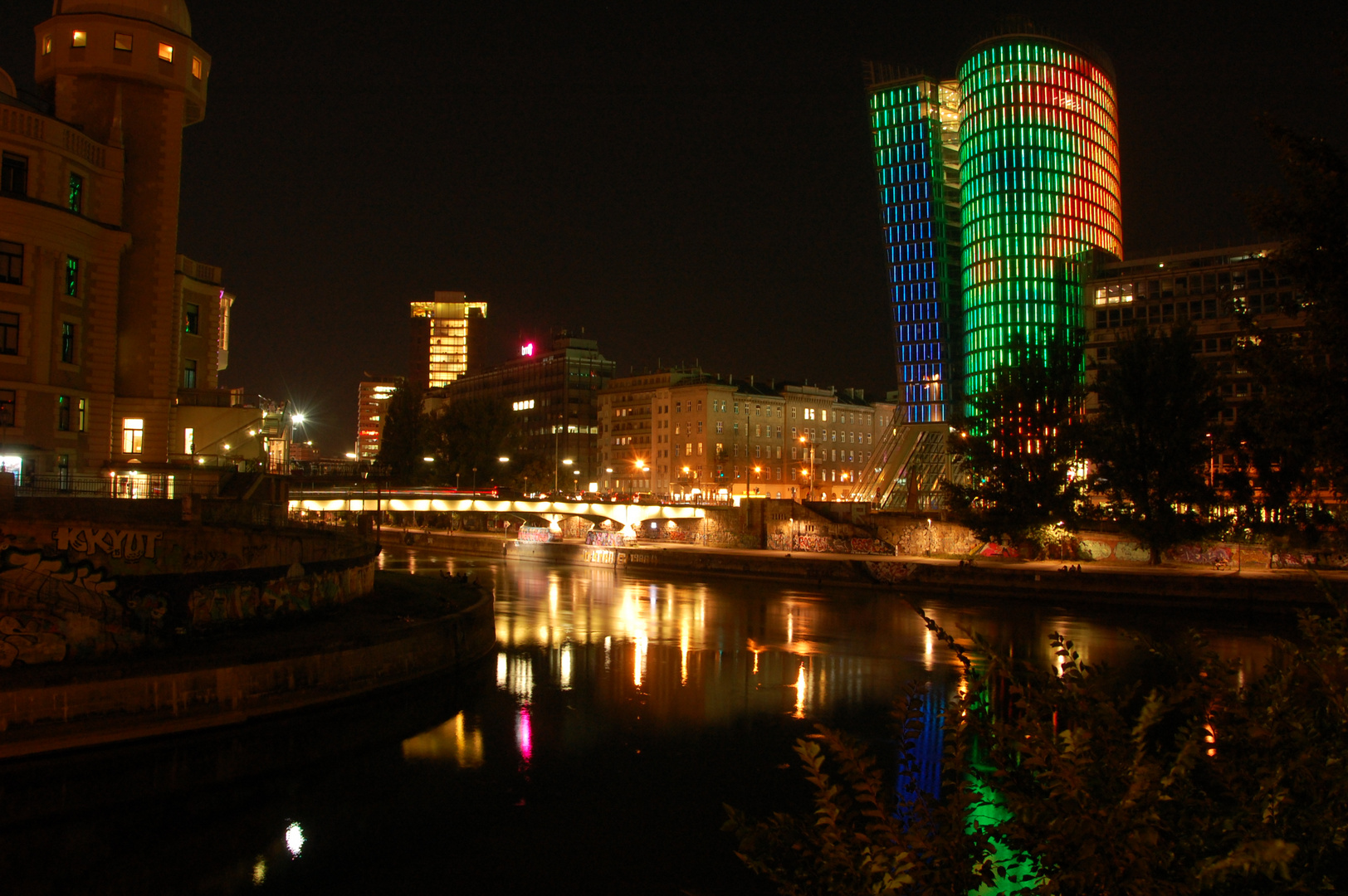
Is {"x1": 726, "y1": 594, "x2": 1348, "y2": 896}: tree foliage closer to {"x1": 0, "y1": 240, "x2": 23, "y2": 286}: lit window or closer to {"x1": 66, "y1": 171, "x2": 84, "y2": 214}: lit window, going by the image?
{"x1": 0, "y1": 240, "x2": 23, "y2": 286}: lit window

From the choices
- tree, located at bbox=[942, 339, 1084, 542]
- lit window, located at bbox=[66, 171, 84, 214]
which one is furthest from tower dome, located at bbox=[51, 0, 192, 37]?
tree, located at bbox=[942, 339, 1084, 542]

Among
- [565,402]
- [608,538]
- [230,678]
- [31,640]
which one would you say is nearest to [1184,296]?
[608,538]

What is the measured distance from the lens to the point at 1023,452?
2542 inches

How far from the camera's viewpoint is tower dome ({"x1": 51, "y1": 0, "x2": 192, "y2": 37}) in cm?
3953

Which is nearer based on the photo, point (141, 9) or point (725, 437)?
point (141, 9)

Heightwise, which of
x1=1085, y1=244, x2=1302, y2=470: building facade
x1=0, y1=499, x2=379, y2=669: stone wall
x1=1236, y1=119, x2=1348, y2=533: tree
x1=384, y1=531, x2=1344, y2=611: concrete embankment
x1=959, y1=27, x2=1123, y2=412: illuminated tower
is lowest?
x1=384, y1=531, x2=1344, y2=611: concrete embankment

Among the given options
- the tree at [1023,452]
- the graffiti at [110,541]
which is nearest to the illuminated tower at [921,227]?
the tree at [1023,452]

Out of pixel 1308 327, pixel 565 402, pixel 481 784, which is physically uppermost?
pixel 565 402

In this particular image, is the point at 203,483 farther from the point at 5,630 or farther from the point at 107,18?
the point at 107,18

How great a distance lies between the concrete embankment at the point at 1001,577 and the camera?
48406 mm

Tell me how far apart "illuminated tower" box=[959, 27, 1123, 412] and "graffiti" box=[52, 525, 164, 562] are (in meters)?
89.1

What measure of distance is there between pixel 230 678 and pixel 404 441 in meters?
87.7

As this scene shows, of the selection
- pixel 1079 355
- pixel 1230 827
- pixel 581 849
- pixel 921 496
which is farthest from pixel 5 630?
pixel 921 496

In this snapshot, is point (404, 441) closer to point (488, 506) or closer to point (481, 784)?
point (488, 506)
